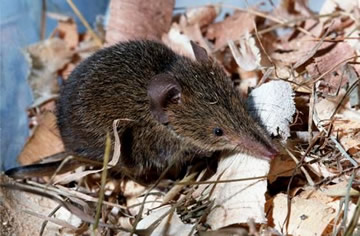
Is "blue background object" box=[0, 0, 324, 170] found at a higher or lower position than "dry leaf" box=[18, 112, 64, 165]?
higher

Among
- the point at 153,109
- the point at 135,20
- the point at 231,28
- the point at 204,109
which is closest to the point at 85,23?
the point at 135,20

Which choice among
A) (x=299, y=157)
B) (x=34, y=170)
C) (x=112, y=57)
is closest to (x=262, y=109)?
(x=299, y=157)

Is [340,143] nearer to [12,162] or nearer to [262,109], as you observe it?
[262,109]

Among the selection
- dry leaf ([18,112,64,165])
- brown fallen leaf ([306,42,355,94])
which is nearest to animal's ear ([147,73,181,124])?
brown fallen leaf ([306,42,355,94])

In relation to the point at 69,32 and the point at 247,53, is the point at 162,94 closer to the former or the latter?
the point at 247,53

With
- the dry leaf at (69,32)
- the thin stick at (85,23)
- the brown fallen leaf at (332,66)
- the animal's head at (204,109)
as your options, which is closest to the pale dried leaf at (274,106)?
the animal's head at (204,109)

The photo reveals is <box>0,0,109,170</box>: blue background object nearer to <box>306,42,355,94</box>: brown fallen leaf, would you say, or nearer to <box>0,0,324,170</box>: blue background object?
<box>0,0,324,170</box>: blue background object
